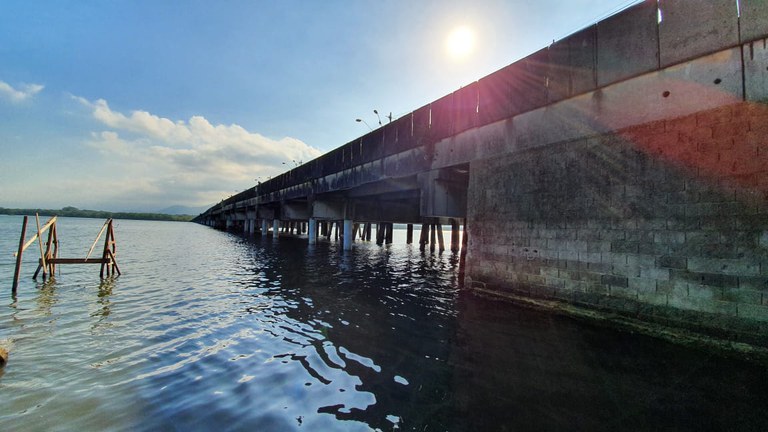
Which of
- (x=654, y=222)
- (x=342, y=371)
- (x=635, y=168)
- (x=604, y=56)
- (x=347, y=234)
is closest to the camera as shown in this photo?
(x=342, y=371)

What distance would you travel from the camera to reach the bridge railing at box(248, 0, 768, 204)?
6453mm

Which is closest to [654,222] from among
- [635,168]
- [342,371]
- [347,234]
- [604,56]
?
[635,168]

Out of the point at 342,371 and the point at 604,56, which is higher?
the point at 604,56

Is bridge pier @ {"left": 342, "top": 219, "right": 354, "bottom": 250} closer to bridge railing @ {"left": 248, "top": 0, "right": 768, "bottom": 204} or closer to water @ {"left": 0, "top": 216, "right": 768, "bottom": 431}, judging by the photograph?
bridge railing @ {"left": 248, "top": 0, "right": 768, "bottom": 204}

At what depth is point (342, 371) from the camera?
17.9ft

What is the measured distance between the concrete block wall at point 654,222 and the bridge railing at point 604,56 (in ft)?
4.85

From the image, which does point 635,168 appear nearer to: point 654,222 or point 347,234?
point 654,222

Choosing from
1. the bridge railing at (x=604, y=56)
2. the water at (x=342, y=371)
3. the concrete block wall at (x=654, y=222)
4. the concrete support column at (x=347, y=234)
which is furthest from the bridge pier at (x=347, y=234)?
the concrete block wall at (x=654, y=222)

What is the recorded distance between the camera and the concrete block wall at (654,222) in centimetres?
595

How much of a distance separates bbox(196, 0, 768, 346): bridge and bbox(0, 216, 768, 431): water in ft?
4.15

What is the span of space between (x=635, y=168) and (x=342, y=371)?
815 centimetres

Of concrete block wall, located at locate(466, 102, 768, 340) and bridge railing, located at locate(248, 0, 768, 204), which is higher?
bridge railing, located at locate(248, 0, 768, 204)

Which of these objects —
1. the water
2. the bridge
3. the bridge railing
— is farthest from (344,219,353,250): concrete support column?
the water

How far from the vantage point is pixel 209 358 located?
19.0 feet
